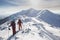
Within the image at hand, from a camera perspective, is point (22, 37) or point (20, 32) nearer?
point (22, 37)

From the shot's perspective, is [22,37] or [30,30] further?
[30,30]

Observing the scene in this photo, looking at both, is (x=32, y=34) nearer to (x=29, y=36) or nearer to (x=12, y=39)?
(x=29, y=36)

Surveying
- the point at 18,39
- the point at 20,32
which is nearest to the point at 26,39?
the point at 18,39

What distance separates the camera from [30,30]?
50469 mm

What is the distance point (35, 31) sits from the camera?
5075 centimetres

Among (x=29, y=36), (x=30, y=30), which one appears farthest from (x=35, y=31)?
(x=29, y=36)

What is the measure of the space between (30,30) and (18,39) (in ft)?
22.3

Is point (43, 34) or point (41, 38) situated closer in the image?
point (41, 38)

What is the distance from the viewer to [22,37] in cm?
4575

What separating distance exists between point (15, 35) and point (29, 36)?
10.3 feet

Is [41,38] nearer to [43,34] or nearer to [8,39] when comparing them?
[43,34]

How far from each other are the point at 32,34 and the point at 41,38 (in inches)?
116

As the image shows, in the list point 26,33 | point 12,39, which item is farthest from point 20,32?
point 12,39

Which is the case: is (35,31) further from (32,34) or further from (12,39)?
(12,39)
